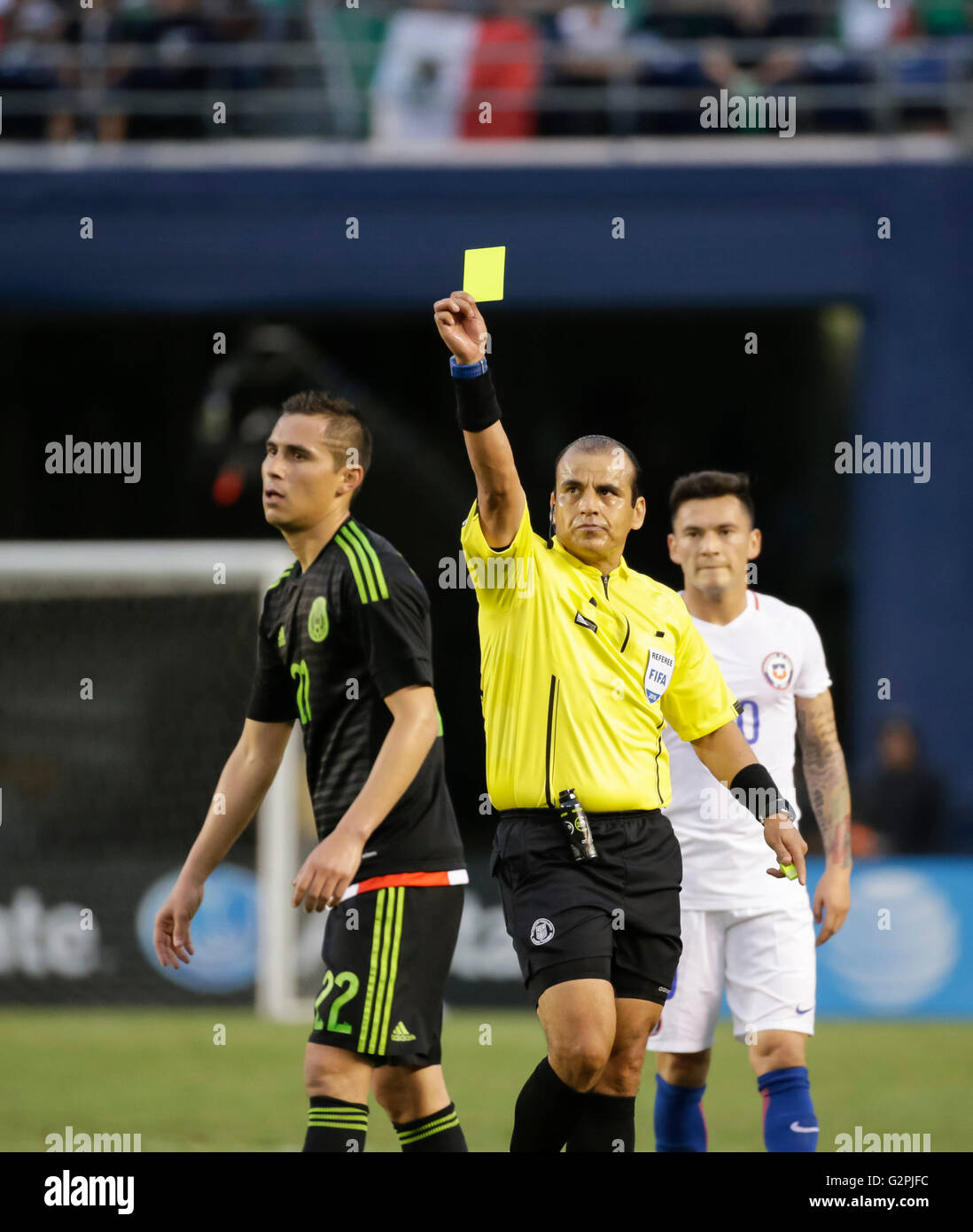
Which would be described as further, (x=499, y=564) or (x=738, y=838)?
(x=738, y=838)

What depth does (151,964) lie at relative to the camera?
11.5 m

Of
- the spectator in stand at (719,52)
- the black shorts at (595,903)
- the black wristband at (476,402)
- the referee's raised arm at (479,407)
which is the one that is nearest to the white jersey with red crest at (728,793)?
the black shorts at (595,903)

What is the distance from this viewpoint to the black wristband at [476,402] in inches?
173

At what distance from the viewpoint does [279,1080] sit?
28.4 ft

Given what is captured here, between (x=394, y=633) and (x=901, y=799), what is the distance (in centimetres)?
866

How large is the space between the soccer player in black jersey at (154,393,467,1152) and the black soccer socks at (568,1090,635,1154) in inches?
13.6

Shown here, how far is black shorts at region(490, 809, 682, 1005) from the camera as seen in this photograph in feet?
15.1

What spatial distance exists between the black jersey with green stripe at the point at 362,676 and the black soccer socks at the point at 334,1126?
588 mm

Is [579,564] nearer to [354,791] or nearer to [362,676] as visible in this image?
[362,676]

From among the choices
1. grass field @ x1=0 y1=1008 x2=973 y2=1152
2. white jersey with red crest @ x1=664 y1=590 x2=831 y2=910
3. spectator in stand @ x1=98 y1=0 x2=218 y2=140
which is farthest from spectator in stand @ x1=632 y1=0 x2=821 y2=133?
white jersey with red crest @ x1=664 y1=590 x2=831 y2=910

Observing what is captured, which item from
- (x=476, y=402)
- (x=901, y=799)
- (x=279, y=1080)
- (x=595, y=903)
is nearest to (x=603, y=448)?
(x=476, y=402)

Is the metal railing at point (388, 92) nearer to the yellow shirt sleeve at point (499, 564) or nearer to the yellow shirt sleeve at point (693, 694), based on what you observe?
the yellow shirt sleeve at point (693, 694)

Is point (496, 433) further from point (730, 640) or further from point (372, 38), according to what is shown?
point (372, 38)

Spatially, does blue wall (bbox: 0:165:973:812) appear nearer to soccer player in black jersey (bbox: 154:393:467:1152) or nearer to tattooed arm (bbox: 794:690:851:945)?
tattooed arm (bbox: 794:690:851:945)
